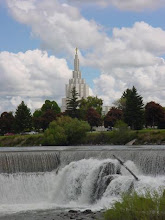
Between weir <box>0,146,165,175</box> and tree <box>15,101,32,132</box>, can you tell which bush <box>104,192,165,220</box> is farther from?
tree <box>15,101,32,132</box>

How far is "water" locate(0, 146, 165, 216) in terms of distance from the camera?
22.3 metres

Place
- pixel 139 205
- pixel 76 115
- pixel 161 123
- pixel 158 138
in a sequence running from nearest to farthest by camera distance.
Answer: pixel 139 205 < pixel 158 138 < pixel 161 123 < pixel 76 115

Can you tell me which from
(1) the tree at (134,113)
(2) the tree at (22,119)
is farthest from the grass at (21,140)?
(1) the tree at (134,113)

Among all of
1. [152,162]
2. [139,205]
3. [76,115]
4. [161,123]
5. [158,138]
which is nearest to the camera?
[139,205]

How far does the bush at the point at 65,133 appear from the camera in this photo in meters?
59.5

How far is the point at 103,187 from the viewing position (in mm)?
22703

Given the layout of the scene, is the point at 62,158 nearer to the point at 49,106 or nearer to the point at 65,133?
the point at 65,133

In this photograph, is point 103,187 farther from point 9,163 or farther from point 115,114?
point 115,114

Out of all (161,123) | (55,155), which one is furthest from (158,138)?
(55,155)

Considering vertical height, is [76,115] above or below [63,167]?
above

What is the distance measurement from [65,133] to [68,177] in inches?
1385

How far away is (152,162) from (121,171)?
6.77 feet

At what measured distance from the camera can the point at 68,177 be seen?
2538cm

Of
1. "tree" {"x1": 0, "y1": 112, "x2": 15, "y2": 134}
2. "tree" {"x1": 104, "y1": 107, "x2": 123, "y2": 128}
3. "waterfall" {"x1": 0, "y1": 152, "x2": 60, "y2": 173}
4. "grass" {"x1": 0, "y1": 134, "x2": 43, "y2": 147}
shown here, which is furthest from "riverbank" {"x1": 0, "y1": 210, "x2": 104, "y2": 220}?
"tree" {"x1": 104, "y1": 107, "x2": 123, "y2": 128}
